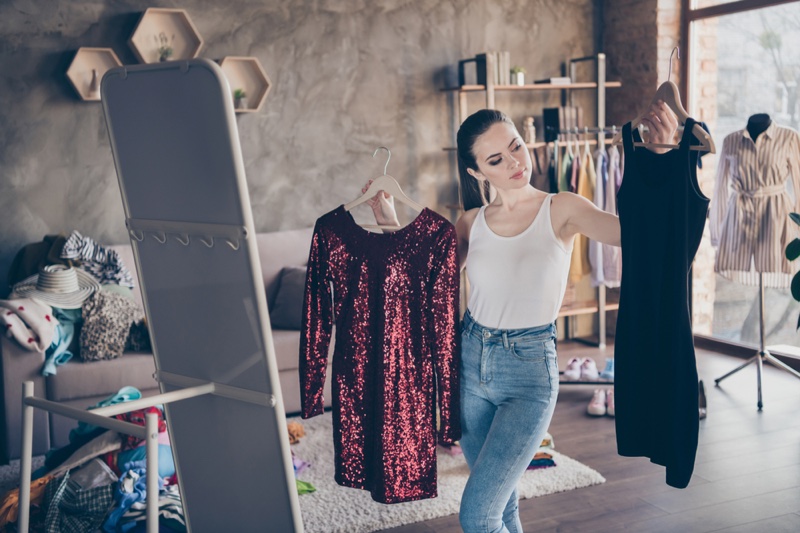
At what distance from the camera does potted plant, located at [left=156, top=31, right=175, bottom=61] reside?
490 cm

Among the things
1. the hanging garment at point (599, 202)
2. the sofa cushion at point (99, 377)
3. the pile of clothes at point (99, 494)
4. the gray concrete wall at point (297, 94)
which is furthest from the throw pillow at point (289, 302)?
the hanging garment at point (599, 202)

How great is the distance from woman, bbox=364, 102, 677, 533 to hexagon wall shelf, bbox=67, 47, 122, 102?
3141 millimetres

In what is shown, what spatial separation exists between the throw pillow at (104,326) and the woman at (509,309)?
2.48 meters

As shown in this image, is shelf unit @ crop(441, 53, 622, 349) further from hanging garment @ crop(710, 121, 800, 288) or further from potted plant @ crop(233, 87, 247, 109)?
potted plant @ crop(233, 87, 247, 109)

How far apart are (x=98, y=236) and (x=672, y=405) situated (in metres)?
3.78

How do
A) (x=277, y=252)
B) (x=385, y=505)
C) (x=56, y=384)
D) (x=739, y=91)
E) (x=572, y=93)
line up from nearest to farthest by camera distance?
(x=385, y=505), (x=56, y=384), (x=277, y=252), (x=739, y=91), (x=572, y=93)

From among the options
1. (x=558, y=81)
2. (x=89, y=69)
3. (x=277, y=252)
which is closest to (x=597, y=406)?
(x=277, y=252)

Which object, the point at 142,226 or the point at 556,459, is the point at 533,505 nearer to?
the point at 556,459

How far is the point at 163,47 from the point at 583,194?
2.66m

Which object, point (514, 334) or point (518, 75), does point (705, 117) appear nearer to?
point (518, 75)

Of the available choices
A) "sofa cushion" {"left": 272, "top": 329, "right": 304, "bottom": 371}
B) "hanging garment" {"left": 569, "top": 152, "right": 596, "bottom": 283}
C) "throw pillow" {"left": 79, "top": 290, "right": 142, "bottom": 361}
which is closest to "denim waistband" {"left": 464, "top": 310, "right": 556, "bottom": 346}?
"sofa cushion" {"left": 272, "top": 329, "right": 304, "bottom": 371}

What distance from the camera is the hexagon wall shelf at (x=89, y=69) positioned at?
470 centimetres

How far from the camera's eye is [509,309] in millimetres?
2148

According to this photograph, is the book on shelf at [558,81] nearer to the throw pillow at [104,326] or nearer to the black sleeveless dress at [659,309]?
the throw pillow at [104,326]
